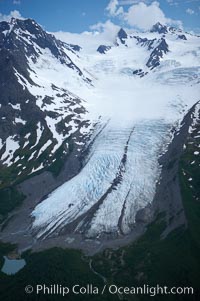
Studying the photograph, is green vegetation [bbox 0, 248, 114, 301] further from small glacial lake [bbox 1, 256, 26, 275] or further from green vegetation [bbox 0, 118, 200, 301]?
small glacial lake [bbox 1, 256, 26, 275]

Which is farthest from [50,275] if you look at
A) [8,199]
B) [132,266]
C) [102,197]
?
[8,199]

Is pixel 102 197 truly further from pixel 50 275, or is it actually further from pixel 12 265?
pixel 50 275

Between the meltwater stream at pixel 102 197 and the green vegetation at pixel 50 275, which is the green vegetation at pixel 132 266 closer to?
the green vegetation at pixel 50 275

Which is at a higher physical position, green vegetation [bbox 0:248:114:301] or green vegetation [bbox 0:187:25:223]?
green vegetation [bbox 0:187:25:223]

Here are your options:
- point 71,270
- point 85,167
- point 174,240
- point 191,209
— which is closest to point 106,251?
point 71,270

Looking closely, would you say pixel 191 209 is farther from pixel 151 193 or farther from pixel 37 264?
pixel 37 264

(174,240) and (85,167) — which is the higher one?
(85,167)

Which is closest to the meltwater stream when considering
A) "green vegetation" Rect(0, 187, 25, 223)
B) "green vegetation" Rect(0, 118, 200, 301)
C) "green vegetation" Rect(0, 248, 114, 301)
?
"green vegetation" Rect(0, 118, 200, 301)
